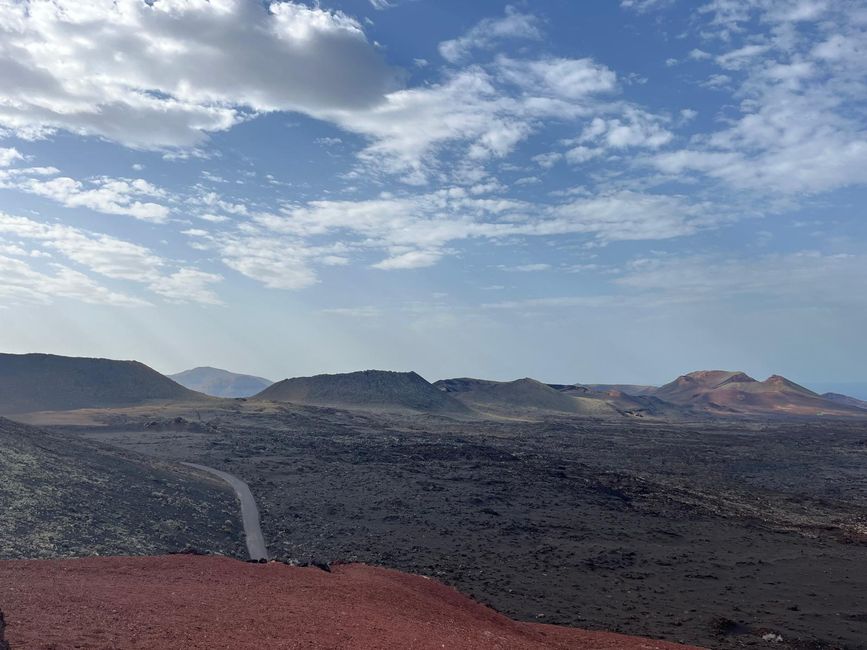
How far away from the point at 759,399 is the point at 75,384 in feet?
512

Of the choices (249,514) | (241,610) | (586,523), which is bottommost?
(586,523)

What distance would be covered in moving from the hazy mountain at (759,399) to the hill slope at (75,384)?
122 metres

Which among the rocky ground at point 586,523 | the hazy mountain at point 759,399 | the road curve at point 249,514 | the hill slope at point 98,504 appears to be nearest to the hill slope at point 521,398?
the hazy mountain at point 759,399

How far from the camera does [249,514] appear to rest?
30.0 m

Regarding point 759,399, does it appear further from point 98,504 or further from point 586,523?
point 98,504

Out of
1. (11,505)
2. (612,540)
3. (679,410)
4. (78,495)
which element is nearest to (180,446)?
(78,495)

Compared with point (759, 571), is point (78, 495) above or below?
above

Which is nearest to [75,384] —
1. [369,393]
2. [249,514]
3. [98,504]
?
[369,393]

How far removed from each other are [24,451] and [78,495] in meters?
5.83

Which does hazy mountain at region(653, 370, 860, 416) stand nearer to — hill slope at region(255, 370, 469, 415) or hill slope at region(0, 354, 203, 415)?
hill slope at region(255, 370, 469, 415)

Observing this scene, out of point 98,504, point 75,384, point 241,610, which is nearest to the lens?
point 241,610

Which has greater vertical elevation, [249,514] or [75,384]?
[75,384]

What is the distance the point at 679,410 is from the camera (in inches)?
6265

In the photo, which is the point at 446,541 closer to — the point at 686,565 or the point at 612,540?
the point at 612,540
